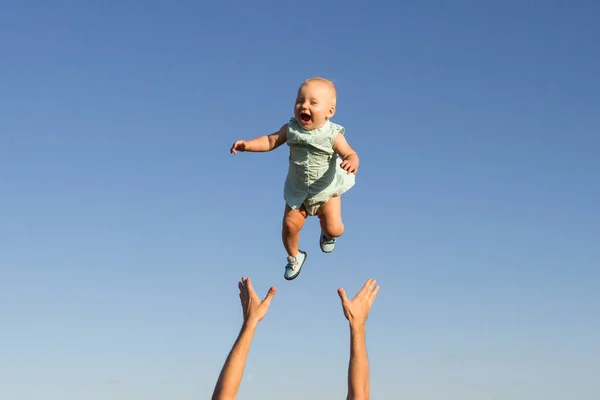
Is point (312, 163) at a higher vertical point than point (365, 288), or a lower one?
higher

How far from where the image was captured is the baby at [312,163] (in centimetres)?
1056

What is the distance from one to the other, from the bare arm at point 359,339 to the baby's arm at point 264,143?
211 cm

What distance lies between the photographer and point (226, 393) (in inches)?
341

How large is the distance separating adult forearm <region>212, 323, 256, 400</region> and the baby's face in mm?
3050

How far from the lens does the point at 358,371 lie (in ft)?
30.1

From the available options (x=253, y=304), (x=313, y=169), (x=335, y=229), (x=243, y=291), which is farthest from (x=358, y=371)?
(x=335, y=229)

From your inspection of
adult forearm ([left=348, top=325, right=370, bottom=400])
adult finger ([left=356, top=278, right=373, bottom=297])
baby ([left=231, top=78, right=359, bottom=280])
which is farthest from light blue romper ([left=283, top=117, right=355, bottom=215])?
adult forearm ([left=348, top=325, right=370, bottom=400])

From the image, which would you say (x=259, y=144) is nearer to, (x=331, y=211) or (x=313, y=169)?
(x=313, y=169)

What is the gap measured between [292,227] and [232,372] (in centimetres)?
376

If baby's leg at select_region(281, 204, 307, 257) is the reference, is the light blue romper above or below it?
above

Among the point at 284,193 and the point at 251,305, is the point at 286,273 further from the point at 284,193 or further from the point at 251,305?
the point at 251,305

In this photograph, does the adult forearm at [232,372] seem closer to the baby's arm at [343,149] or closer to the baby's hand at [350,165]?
the baby's hand at [350,165]

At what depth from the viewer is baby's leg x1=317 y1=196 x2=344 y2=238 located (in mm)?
12016

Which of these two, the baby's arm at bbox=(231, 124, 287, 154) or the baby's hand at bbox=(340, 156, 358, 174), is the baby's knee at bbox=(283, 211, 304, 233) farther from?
the baby's hand at bbox=(340, 156, 358, 174)
